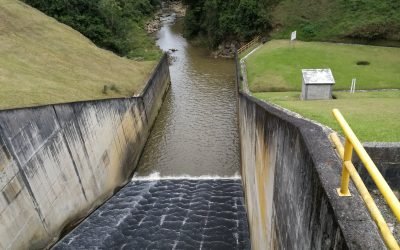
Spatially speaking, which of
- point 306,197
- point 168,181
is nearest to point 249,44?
point 168,181

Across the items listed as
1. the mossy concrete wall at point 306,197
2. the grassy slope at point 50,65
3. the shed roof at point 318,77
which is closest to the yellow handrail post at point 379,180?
the mossy concrete wall at point 306,197

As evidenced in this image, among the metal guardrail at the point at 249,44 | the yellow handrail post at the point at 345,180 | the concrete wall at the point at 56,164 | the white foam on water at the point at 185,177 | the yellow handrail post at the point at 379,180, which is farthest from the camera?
the metal guardrail at the point at 249,44

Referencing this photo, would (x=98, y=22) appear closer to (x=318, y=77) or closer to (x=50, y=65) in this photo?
(x=50, y=65)

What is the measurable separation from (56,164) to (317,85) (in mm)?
11545

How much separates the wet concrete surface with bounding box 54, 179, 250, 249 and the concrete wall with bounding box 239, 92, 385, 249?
16.2 ft

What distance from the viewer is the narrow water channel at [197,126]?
18516mm

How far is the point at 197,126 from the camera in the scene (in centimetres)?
2217

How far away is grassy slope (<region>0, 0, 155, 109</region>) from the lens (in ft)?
53.2

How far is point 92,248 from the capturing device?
487 inches

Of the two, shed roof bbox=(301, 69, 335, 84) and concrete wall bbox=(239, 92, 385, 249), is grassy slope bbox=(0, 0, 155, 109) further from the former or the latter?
shed roof bbox=(301, 69, 335, 84)

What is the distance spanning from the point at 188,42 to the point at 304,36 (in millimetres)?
15972

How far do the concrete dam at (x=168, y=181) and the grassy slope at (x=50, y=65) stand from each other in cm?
258

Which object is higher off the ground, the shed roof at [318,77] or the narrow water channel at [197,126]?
the shed roof at [318,77]

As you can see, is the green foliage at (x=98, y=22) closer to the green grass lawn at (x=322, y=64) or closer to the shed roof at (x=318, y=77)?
the green grass lawn at (x=322, y=64)
